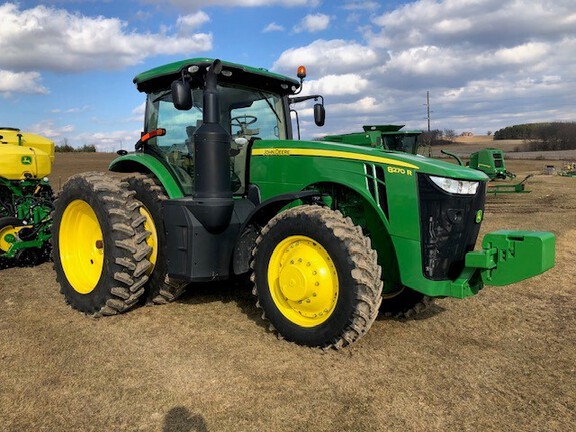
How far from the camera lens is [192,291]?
5.84 meters

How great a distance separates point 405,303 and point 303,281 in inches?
52.6

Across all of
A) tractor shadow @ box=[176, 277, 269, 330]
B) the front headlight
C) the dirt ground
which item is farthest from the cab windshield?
the front headlight

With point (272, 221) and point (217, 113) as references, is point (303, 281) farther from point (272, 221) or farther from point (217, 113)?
point (217, 113)

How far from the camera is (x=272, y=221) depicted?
418 cm

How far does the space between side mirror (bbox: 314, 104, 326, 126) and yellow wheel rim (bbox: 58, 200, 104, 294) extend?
2615mm

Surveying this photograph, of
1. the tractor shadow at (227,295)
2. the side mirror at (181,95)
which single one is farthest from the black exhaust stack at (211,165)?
the tractor shadow at (227,295)

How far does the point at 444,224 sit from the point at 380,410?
1511 mm

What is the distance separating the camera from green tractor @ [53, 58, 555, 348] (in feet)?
12.6

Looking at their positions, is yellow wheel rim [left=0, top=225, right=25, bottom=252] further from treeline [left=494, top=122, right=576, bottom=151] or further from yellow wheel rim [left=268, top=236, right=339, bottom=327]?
treeline [left=494, top=122, right=576, bottom=151]

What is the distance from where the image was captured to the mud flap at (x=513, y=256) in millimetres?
3604

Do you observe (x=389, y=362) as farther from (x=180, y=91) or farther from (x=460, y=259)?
(x=180, y=91)

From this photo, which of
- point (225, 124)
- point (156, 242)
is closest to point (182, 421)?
point (156, 242)

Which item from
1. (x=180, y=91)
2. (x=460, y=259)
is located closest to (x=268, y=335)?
(x=460, y=259)

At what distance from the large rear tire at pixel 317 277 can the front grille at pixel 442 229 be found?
1.46 ft
